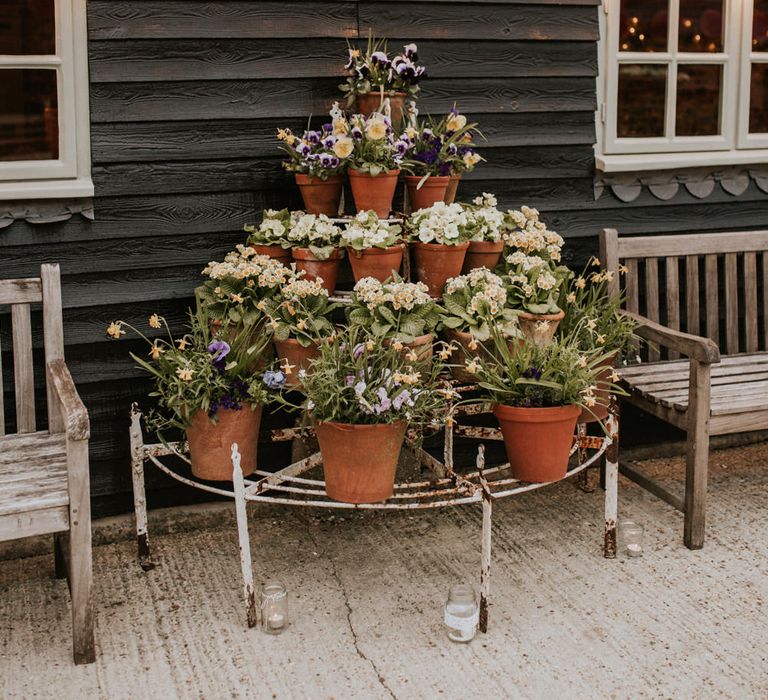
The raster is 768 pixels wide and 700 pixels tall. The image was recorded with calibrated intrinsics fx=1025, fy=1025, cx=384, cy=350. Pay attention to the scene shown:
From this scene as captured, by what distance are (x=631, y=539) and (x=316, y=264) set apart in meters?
1.57

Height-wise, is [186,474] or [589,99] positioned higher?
[589,99]

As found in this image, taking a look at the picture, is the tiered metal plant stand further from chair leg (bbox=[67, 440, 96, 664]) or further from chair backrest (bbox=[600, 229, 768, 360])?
chair backrest (bbox=[600, 229, 768, 360])

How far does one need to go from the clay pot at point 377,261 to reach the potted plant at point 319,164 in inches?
12.0

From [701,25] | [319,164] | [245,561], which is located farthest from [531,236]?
[701,25]

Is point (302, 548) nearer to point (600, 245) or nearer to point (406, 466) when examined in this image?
point (406, 466)

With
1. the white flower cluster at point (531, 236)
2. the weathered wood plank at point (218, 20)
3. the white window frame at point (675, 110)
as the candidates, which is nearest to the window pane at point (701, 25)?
the white window frame at point (675, 110)

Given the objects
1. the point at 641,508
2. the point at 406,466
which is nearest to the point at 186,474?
the point at 406,466

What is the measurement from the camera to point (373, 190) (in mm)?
3689

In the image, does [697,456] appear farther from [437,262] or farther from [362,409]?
[362,409]

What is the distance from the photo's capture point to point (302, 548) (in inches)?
154

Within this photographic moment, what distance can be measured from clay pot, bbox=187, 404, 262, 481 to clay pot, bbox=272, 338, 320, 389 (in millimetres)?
174

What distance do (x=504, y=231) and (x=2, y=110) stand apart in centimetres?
198

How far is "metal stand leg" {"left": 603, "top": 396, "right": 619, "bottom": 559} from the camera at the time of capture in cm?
369

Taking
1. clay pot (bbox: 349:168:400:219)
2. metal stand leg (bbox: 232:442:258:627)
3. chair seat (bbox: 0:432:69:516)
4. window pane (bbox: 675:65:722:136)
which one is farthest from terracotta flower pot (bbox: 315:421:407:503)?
window pane (bbox: 675:65:722:136)
